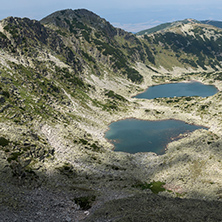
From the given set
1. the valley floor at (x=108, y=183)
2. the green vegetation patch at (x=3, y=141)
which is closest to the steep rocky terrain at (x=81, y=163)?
the green vegetation patch at (x=3, y=141)

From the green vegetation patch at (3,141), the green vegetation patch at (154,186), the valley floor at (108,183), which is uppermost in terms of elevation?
the green vegetation patch at (3,141)

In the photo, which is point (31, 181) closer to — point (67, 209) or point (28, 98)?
point (67, 209)

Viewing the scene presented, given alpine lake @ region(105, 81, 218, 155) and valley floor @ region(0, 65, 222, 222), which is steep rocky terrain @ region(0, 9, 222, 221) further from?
alpine lake @ region(105, 81, 218, 155)

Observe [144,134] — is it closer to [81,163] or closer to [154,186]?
[81,163]

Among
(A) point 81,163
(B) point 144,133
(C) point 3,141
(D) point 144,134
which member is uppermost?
(C) point 3,141

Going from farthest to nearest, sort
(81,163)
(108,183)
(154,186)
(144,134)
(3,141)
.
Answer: (144,134) < (81,163) < (3,141) < (108,183) < (154,186)

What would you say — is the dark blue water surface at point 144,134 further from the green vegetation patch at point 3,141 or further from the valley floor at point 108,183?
the green vegetation patch at point 3,141

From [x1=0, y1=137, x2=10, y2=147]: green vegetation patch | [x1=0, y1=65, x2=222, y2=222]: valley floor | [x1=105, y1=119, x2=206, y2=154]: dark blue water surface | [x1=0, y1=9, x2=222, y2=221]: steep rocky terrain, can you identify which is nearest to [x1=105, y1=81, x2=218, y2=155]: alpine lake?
[x1=105, y1=119, x2=206, y2=154]: dark blue water surface

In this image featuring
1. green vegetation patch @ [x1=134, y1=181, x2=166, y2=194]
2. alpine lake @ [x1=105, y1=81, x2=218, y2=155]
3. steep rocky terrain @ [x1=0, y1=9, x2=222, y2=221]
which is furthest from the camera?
alpine lake @ [x1=105, y1=81, x2=218, y2=155]

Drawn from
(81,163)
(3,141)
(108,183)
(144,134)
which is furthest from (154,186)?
(144,134)

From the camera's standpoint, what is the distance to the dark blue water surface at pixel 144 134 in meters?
111

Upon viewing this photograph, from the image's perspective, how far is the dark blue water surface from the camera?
111 m

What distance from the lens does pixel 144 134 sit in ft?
421

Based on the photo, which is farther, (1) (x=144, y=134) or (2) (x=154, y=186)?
(1) (x=144, y=134)
